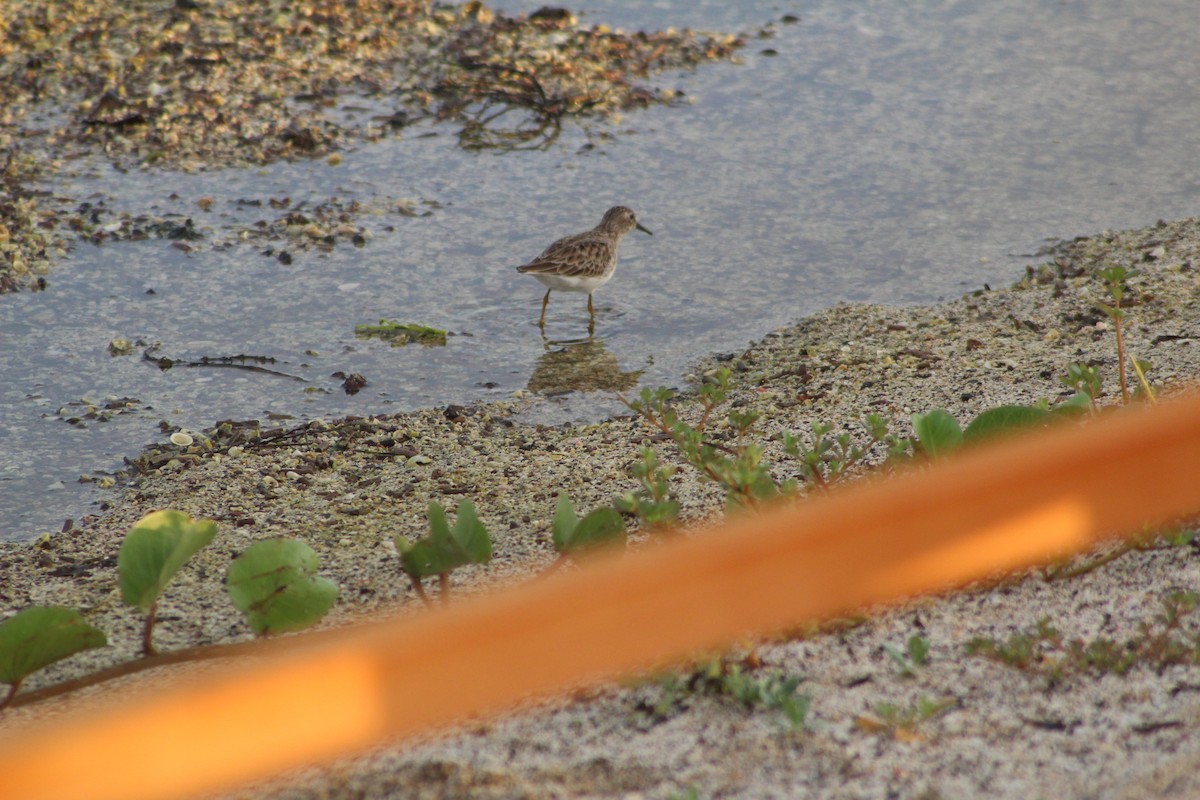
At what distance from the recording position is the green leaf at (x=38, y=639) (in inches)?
99.8

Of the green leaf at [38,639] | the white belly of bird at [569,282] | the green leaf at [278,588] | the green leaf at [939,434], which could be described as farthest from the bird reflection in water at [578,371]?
the green leaf at [38,639]

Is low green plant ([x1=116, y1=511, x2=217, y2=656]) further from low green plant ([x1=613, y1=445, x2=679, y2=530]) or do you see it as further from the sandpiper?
the sandpiper

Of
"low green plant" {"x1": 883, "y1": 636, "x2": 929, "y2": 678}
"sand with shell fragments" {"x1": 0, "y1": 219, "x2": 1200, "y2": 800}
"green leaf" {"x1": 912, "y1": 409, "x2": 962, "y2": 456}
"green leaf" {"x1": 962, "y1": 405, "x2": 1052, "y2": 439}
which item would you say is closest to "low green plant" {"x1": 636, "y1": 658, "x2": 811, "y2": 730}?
"sand with shell fragments" {"x1": 0, "y1": 219, "x2": 1200, "y2": 800}

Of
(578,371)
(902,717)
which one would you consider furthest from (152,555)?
(578,371)

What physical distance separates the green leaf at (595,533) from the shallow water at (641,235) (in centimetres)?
204

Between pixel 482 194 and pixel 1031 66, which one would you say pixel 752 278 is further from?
pixel 1031 66

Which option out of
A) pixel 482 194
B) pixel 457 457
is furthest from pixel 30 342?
pixel 482 194

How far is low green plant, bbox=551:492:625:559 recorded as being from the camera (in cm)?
278

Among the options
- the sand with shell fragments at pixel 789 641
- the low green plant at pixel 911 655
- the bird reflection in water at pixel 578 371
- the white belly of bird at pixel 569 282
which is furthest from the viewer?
the white belly of bird at pixel 569 282

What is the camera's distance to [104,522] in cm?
402

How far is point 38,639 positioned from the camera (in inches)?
100

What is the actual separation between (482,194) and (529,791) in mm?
5160

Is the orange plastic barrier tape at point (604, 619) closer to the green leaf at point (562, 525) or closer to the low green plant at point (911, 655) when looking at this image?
the low green plant at point (911, 655)

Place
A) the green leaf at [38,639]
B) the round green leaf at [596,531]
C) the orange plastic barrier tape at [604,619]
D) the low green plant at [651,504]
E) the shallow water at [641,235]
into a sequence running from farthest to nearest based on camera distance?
the shallow water at [641,235] → the round green leaf at [596,531] → the low green plant at [651,504] → the green leaf at [38,639] → the orange plastic barrier tape at [604,619]
